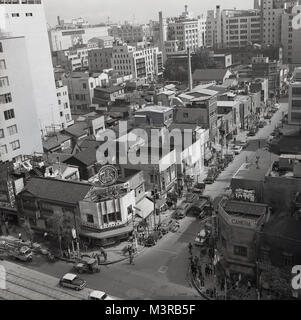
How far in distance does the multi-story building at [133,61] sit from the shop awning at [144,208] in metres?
71.8

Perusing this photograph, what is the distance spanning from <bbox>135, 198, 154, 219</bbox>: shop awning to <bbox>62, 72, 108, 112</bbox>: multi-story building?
47718 mm

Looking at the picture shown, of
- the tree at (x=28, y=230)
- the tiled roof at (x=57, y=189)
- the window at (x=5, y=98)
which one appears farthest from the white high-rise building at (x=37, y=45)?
the tree at (x=28, y=230)

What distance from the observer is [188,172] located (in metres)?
46.5

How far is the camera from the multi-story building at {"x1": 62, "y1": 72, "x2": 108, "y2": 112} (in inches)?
3236

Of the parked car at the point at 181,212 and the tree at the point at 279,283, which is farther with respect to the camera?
the parked car at the point at 181,212

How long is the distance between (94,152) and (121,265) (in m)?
19.6

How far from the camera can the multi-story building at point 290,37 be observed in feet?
376

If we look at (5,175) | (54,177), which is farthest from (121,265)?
(5,175)

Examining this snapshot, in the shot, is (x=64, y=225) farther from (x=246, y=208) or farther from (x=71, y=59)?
(x=71, y=59)

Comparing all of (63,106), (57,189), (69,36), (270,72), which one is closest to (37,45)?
(63,106)

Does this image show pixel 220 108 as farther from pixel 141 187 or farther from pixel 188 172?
→ pixel 141 187

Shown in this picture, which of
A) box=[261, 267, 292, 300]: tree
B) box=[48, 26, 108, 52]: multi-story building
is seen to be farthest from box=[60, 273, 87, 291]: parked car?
box=[48, 26, 108, 52]: multi-story building

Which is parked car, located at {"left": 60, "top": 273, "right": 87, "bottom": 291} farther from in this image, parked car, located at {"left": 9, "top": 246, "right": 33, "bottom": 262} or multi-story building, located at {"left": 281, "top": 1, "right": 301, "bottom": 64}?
multi-story building, located at {"left": 281, "top": 1, "right": 301, "bottom": 64}

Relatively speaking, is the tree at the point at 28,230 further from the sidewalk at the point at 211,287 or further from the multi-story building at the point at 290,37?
the multi-story building at the point at 290,37
